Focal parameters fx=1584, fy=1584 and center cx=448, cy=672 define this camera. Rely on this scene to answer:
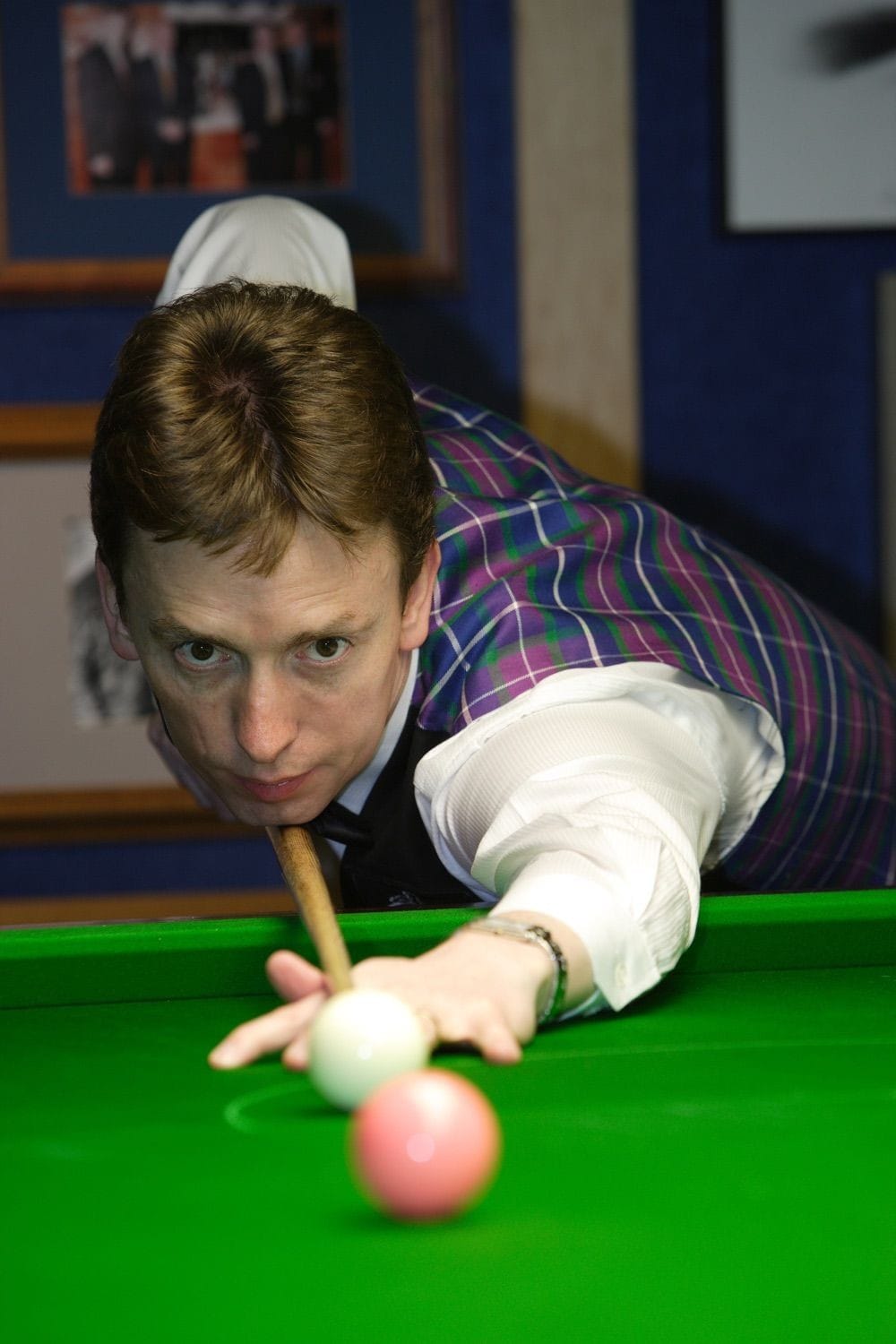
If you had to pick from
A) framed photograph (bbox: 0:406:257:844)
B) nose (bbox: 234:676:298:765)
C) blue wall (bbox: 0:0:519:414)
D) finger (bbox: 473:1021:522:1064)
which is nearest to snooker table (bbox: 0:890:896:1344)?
finger (bbox: 473:1021:522:1064)

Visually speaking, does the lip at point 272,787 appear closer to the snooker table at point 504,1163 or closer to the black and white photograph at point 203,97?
the snooker table at point 504,1163

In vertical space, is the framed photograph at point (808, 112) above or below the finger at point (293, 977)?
above

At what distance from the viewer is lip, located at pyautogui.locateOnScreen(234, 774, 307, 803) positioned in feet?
5.90

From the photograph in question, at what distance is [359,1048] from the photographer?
1037 mm

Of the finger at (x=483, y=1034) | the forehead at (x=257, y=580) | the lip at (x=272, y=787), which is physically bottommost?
the finger at (x=483, y=1034)

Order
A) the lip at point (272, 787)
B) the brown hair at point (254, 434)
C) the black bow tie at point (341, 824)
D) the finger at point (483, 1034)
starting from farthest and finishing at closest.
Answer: the black bow tie at point (341, 824), the lip at point (272, 787), the brown hair at point (254, 434), the finger at point (483, 1034)

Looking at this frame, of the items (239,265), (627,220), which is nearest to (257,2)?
(627,220)

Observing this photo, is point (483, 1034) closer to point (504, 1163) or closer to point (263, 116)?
point (504, 1163)

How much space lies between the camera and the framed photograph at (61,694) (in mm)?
4039

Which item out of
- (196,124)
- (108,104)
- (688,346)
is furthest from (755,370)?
(108,104)

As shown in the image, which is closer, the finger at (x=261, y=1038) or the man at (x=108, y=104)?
the finger at (x=261, y=1038)

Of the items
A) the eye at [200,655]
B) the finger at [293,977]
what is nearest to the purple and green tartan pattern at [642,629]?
the eye at [200,655]

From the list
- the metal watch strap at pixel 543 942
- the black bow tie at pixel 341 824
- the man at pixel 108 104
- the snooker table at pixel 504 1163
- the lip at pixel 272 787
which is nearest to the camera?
the snooker table at pixel 504 1163

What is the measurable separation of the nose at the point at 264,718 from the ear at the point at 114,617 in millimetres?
241
